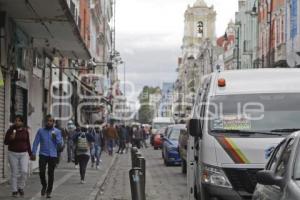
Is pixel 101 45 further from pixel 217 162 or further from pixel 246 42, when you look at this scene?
pixel 217 162

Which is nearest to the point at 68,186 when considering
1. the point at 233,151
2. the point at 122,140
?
the point at 233,151

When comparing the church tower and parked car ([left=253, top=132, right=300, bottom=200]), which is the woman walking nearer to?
parked car ([left=253, top=132, right=300, bottom=200])

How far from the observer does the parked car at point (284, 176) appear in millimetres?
6594

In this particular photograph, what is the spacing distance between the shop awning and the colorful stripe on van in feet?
22.0

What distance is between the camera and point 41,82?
84.1ft

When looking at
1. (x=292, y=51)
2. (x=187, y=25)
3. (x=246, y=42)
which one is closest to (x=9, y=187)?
(x=292, y=51)

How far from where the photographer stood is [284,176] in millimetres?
6945

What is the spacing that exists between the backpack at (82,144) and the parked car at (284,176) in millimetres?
12132

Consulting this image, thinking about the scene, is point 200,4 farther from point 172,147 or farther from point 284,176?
point 284,176

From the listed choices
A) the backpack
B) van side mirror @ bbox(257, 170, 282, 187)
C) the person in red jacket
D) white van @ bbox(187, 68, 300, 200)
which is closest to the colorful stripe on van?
white van @ bbox(187, 68, 300, 200)

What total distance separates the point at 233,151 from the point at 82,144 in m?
10.0

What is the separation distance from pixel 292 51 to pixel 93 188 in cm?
2640

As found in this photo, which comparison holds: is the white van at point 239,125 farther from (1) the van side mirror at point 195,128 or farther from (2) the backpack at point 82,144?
(2) the backpack at point 82,144

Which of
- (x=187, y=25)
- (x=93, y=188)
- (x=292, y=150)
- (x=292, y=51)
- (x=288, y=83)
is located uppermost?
(x=187, y=25)
